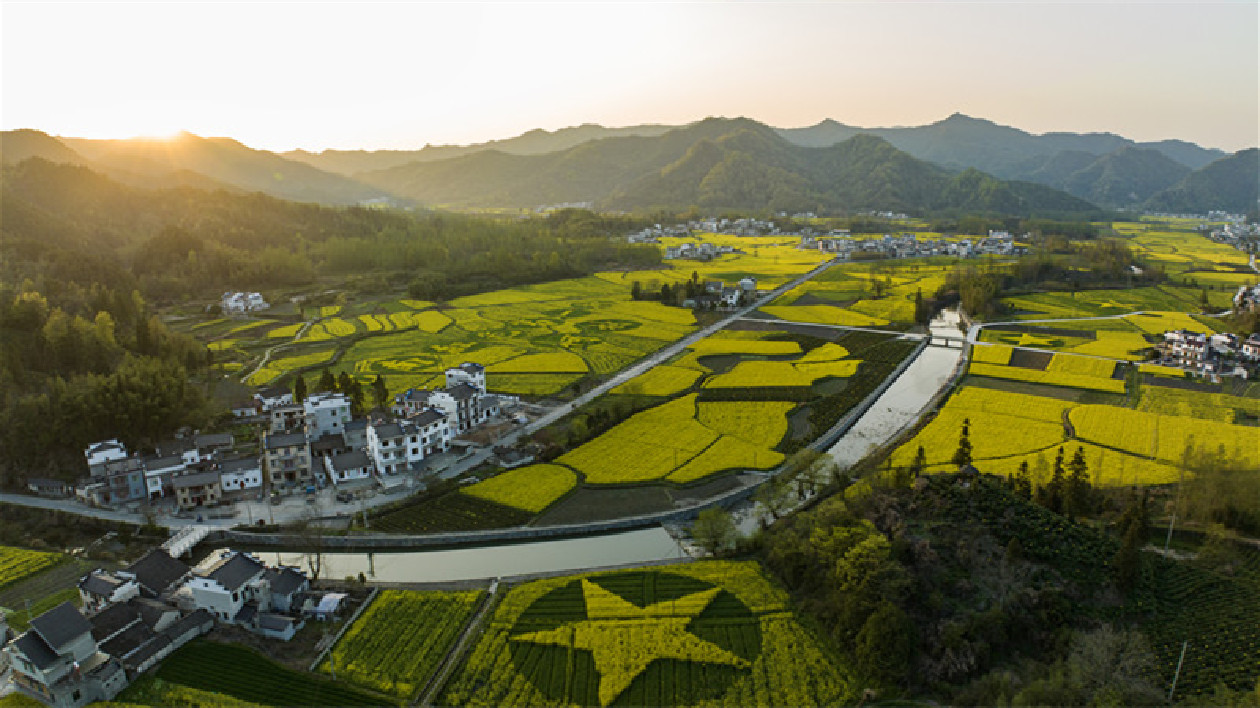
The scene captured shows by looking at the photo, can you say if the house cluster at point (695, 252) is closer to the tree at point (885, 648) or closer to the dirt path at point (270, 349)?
the dirt path at point (270, 349)

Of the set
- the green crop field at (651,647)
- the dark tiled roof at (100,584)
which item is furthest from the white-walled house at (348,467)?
the green crop field at (651,647)

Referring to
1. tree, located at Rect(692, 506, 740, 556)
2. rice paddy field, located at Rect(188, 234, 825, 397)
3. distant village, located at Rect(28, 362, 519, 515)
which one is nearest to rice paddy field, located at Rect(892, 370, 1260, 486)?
tree, located at Rect(692, 506, 740, 556)

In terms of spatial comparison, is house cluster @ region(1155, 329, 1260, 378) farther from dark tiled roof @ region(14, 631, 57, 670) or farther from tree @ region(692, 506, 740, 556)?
dark tiled roof @ region(14, 631, 57, 670)

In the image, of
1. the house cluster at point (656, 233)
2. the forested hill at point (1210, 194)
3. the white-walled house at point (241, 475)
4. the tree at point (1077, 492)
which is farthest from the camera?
the forested hill at point (1210, 194)

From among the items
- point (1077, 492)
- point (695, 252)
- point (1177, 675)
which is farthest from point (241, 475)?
point (695, 252)

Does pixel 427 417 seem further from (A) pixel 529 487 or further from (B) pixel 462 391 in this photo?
(A) pixel 529 487
